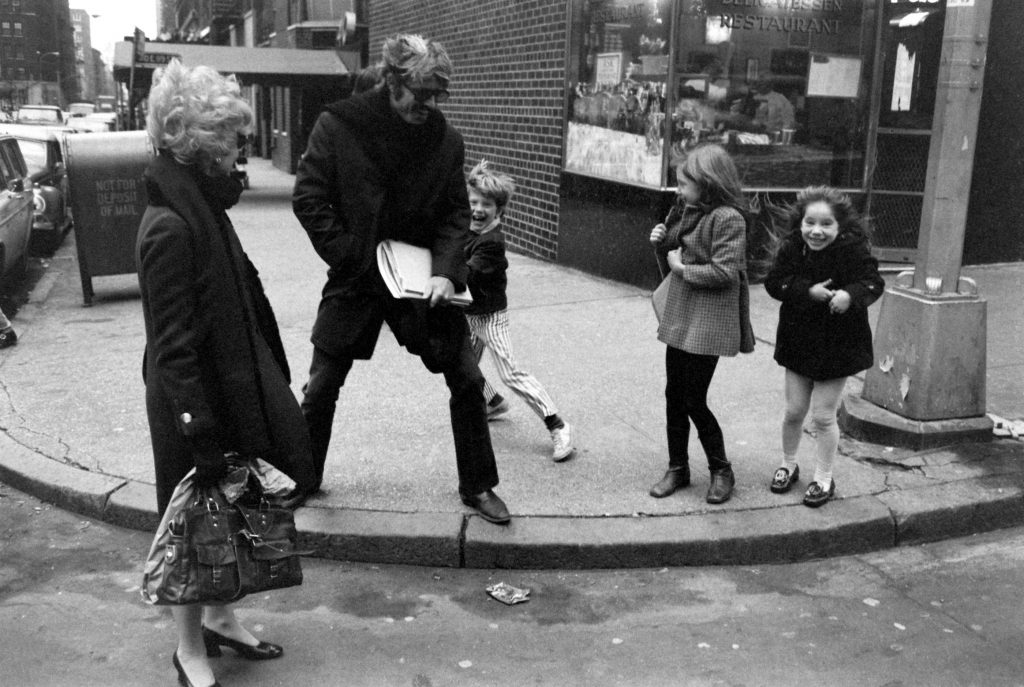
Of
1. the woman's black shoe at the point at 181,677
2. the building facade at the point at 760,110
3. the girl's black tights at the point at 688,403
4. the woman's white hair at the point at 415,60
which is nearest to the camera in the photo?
the woman's black shoe at the point at 181,677

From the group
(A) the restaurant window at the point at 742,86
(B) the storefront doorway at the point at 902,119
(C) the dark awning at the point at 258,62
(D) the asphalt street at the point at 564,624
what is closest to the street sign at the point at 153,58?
(C) the dark awning at the point at 258,62

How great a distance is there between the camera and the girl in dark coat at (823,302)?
170 inches

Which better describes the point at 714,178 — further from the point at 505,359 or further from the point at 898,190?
the point at 898,190

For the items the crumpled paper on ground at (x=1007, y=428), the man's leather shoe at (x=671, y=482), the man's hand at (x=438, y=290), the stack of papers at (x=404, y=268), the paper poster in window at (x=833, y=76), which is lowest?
the man's leather shoe at (x=671, y=482)

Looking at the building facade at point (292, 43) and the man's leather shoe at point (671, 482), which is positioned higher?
the building facade at point (292, 43)

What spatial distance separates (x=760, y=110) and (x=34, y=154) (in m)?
10.3

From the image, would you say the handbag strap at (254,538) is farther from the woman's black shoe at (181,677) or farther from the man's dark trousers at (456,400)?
the man's dark trousers at (456,400)

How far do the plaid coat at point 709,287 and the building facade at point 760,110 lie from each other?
436 centimetres

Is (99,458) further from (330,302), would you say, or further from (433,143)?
(433,143)

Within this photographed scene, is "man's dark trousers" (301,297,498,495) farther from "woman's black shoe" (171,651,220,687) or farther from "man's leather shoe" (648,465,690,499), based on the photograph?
"woman's black shoe" (171,651,220,687)

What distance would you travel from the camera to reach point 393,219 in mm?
4070

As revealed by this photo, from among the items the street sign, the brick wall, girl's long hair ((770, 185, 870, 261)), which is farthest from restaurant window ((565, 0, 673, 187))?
the street sign

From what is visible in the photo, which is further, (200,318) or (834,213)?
(834,213)

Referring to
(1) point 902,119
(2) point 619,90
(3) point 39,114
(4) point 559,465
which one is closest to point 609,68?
(2) point 619,90
